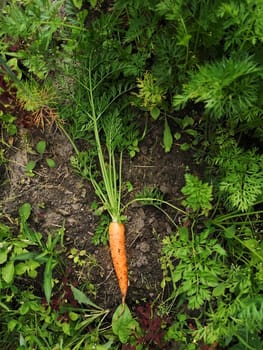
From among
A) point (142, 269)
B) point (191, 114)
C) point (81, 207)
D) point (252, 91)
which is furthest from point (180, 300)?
point (252, 91)

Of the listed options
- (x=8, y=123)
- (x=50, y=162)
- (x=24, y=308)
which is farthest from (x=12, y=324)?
(x=8, y=123)

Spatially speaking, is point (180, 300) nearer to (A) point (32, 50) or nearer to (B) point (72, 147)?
(B) point (72, 147)

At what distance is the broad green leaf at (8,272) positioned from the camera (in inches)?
75.0

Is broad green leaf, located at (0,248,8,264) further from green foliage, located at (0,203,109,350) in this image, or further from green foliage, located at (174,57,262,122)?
green foliage, located at (174,57,262,122)

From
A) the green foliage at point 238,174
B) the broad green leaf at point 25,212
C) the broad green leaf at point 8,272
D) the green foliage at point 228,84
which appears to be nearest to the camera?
the green foliage at point 228,84

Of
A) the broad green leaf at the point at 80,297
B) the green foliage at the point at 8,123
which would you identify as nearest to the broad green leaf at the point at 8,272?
the broad green leaf at the point at 80,297

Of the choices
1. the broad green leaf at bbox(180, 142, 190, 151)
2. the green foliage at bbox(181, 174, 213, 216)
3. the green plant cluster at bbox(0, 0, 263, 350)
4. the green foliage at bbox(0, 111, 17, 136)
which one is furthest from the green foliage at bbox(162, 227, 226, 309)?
the green foliage at bbox(0, 111, 17, 136)

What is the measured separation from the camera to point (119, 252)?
6.42 ft

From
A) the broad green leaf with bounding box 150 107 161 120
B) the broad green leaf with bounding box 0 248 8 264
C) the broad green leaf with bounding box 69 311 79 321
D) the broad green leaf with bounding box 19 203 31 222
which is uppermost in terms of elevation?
the broad green leaf with bounding box 150 107 161 120

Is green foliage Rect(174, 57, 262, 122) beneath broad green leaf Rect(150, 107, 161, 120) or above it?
above

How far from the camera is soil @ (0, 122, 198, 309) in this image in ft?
6.62

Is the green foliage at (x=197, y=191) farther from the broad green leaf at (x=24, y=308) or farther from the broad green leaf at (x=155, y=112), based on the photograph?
the broad green leaf at (x=24, y=308)

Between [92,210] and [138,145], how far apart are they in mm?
302

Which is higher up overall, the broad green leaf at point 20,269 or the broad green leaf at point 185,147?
the broad green leaf at point 185,147
